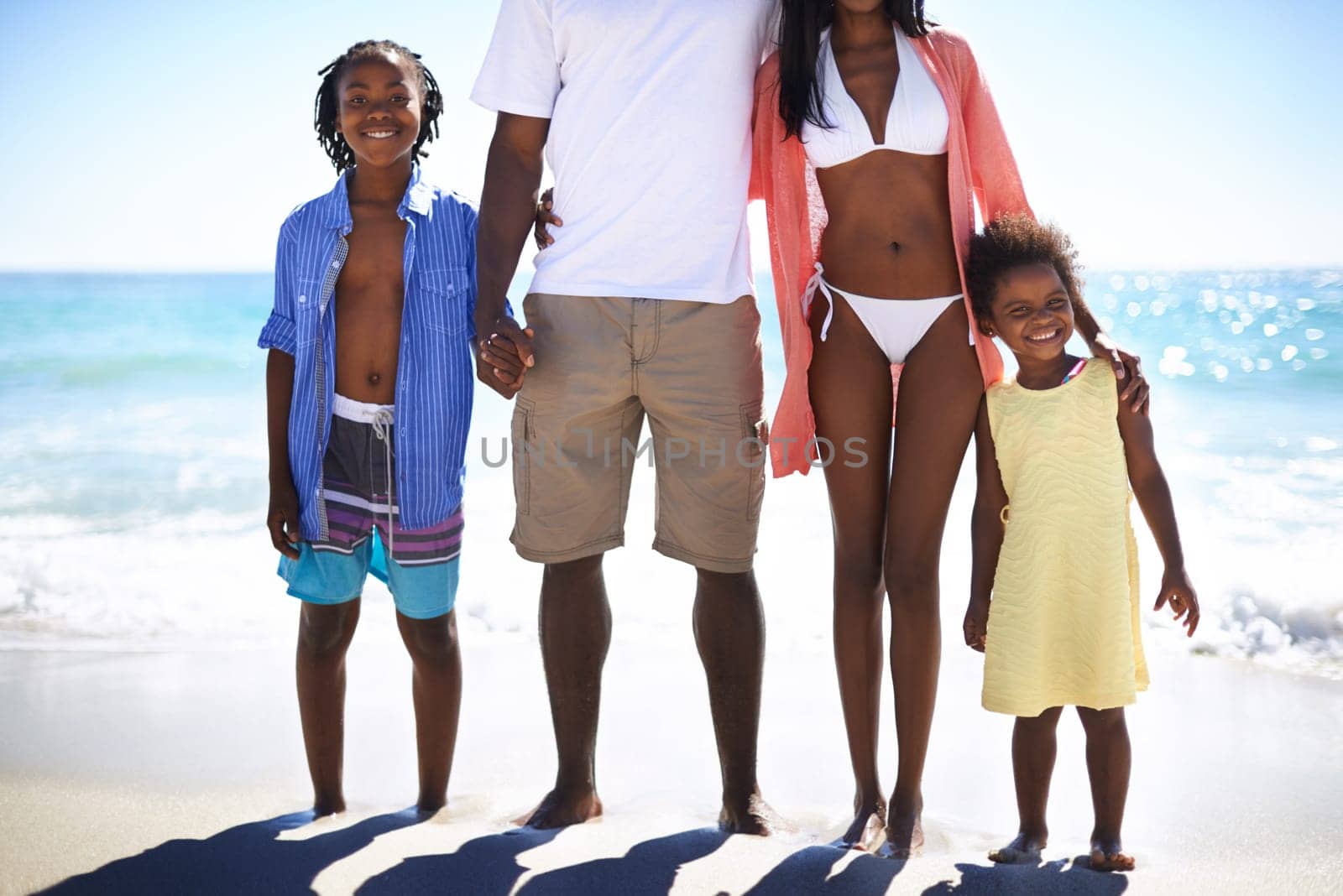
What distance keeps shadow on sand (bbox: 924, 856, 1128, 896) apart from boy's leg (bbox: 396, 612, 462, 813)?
1271mm

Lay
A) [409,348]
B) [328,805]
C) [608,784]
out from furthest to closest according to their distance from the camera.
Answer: [608,784]
[328,805]
[409,348]

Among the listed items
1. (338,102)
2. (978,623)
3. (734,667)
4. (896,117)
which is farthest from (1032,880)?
(338,102)

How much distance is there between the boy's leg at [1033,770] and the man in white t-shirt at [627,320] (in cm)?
59

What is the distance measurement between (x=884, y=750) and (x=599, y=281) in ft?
6.17

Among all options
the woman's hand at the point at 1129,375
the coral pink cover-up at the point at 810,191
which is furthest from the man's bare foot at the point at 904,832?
the woman's hand at the point at 1129,375

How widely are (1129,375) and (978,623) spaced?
654 mm

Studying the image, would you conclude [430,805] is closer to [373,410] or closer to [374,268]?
[373,410]

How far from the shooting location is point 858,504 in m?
2.73

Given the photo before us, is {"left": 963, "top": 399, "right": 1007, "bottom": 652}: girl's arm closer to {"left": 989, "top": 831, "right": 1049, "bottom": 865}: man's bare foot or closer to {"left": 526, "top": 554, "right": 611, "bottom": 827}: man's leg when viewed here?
{"left": 989, "top": 831, "right": 1049, "bottom": 865}: man's bare foot

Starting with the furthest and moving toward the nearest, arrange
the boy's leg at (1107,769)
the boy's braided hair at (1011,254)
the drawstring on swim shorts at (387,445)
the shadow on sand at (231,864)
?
the drawstring on swim shorts at (387,445)
the boy's braided hair at (1011,254)
the boy's leg at (1107,769)
the shadow on sand at (231,864)

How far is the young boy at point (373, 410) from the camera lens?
285 centimetres

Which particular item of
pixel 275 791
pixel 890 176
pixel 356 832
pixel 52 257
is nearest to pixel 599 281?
pixel 890 176

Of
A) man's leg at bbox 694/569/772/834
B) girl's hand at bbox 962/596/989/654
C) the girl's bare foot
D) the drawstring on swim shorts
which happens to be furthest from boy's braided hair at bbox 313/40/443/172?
girl's hand at bbox 962/596/989/654

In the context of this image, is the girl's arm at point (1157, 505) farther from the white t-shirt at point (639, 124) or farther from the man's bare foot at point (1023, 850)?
the white t-shirt at point (639, 124)
